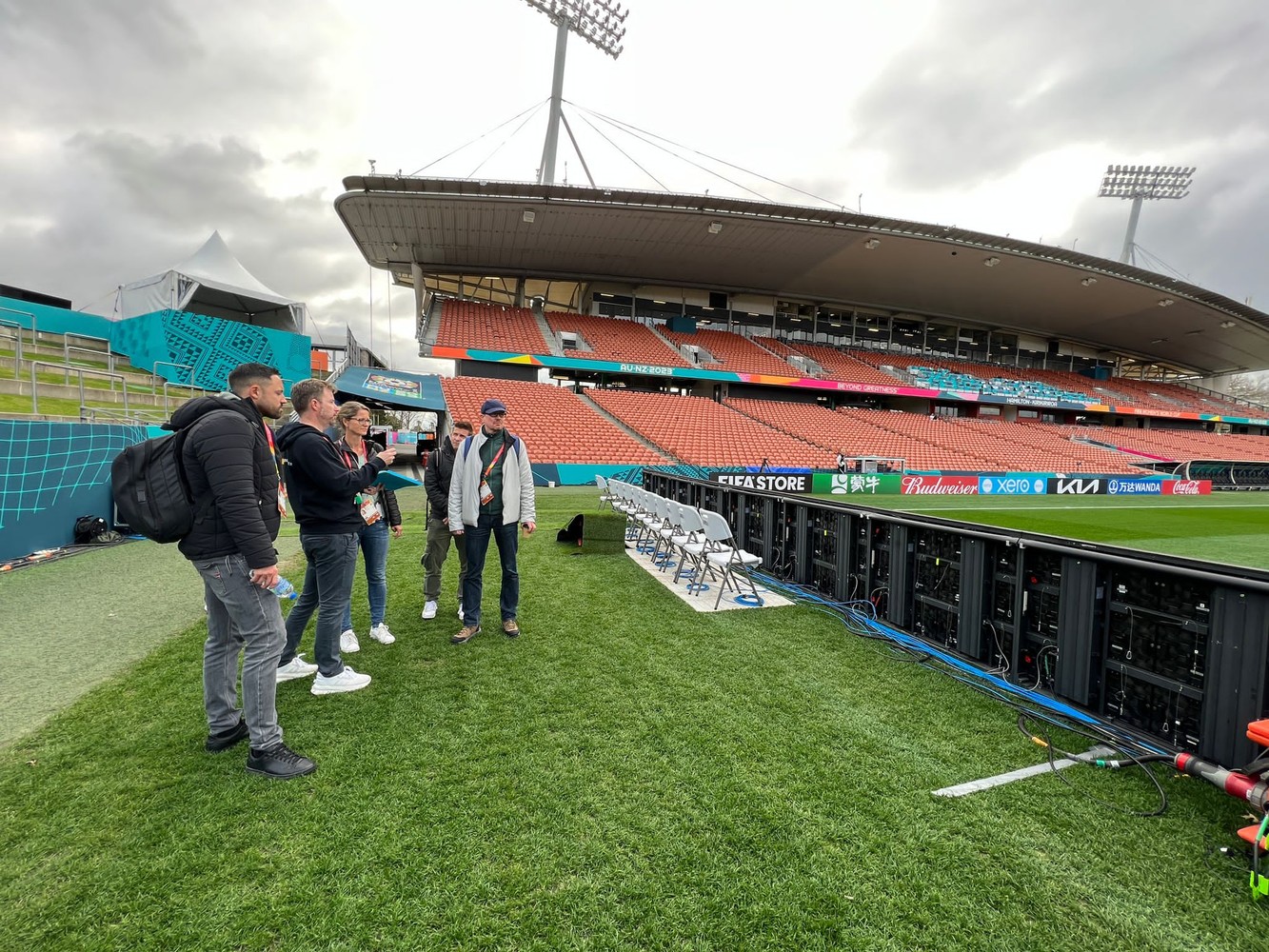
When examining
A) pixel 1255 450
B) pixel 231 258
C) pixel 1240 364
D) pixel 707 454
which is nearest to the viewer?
Result: pixel 707 454

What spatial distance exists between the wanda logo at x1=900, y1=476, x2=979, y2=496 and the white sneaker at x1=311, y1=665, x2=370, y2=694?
19.5m

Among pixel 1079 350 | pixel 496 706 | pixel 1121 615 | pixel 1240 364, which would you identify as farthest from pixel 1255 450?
pixel 496 706

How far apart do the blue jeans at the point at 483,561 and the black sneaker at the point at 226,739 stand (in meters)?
1.70

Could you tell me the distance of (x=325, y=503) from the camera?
3223 mm

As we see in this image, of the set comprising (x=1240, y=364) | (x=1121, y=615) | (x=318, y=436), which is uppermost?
(x=1240, y=364)

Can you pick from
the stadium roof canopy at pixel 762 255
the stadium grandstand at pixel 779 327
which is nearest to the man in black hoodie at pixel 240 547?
the stadium grandstand at pixel 779 327

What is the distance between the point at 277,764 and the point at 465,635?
180cm

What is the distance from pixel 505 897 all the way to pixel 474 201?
24293mm

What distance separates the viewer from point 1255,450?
116ft

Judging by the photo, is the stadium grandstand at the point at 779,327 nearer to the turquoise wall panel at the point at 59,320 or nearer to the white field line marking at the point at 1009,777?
the turquoise wall panel at the point at 59,320

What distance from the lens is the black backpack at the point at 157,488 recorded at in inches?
88.8

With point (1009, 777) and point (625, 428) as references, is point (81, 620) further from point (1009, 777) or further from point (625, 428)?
point (625, 428)

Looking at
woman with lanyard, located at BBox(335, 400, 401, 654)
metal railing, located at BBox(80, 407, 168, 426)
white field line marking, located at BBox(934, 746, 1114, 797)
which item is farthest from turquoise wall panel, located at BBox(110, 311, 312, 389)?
white field line marking, located at BBox(934, 746, 1114, 797)

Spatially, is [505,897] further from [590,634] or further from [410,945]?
[590,634]
